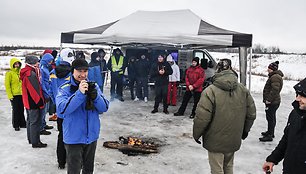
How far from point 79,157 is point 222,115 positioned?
1.64 meters

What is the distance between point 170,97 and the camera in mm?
9633

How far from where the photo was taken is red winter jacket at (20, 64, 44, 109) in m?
4.68

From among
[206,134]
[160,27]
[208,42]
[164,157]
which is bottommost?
[164,157]

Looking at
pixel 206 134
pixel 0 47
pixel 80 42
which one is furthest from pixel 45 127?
pixel 0 47

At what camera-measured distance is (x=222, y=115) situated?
306cm

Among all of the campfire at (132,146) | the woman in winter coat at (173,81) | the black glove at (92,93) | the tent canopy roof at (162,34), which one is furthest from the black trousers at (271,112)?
the black glove at (92,93)

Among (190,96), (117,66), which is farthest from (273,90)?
(117,66)

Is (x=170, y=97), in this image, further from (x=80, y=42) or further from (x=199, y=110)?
(x=199, y=110)

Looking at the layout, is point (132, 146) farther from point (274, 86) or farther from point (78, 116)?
point (274, 86)

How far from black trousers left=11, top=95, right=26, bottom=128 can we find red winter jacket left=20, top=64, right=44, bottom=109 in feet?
4.42

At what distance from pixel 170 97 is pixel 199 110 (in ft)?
21.6

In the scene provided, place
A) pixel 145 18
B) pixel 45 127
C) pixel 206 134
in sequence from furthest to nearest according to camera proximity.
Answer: pixel 145 18
pixel 45 127
pixel 206 134

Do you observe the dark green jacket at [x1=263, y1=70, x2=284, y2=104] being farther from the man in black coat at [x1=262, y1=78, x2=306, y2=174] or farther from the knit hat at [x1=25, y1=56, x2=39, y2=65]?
the knit hat at [x1=25, y1=56, x2=39, y2=65]

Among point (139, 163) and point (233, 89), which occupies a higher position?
point (233, 89)
